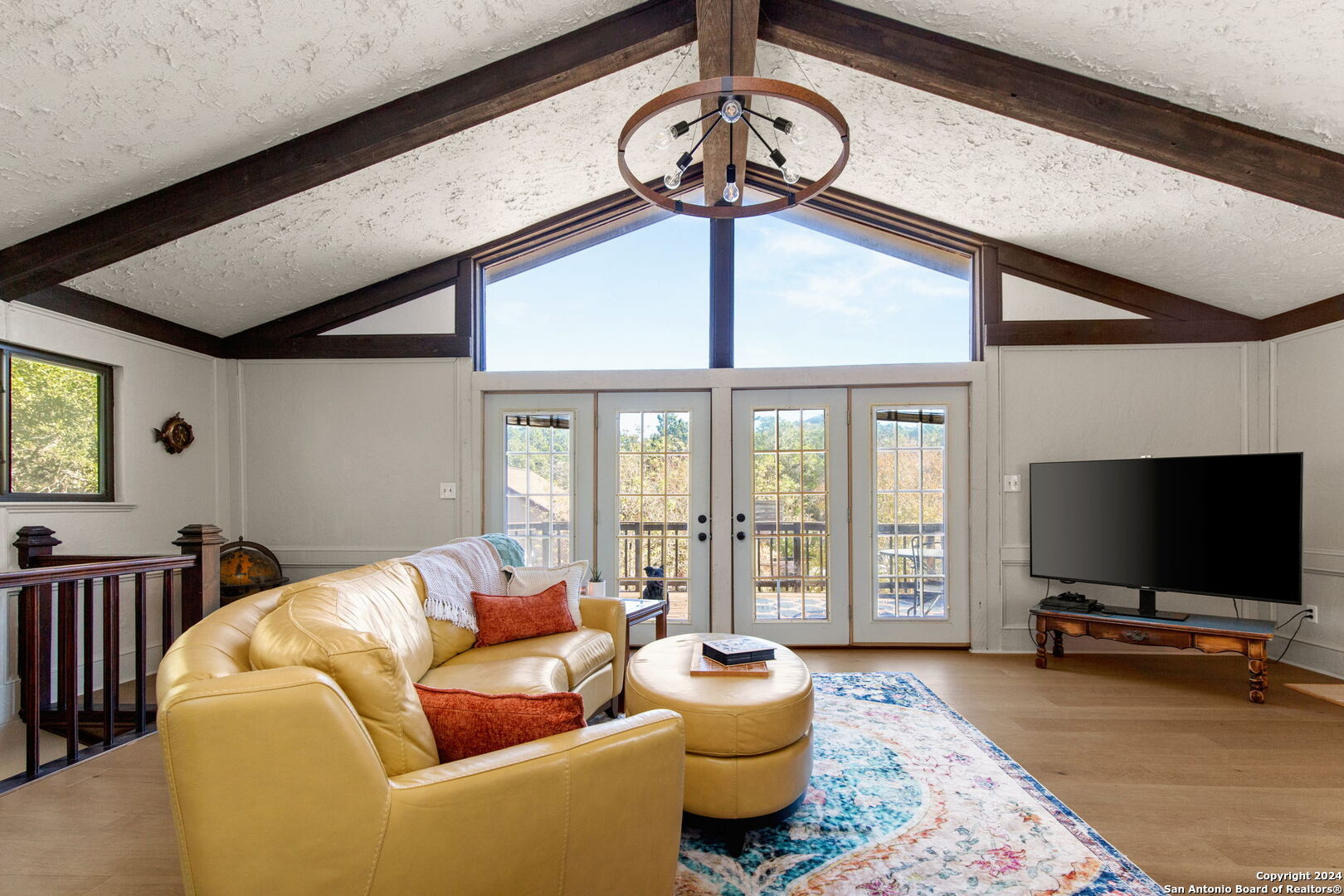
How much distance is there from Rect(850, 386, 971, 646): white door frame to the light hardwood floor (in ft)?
2.16

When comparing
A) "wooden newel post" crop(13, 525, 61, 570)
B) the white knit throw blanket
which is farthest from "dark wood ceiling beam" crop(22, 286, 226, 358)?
the white knit throw blanket

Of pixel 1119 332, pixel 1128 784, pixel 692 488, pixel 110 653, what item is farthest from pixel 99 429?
pixel 1119 332

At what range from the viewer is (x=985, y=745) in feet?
9.76

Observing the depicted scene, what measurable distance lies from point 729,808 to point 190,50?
10.7 ft

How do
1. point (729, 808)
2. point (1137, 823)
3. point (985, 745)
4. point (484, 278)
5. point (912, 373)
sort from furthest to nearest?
1. point (484, 278)
2. point (912, 373)
3. point (985, 745)
4. point (1137, 823)
5. point (729, 808)

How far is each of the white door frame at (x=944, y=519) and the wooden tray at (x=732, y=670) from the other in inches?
95.4

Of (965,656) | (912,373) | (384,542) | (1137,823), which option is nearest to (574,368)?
(384,542)

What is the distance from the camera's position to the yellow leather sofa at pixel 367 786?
127 cm

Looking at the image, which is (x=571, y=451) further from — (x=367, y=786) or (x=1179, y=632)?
(x=1179, y=632)

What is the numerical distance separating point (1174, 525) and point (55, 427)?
636 cm

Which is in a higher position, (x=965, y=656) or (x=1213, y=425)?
(x=1213, y=425)

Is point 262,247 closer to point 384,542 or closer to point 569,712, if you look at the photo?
point 384,542

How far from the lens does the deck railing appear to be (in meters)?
2.69

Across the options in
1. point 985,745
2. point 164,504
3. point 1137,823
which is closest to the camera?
point 1137,823
